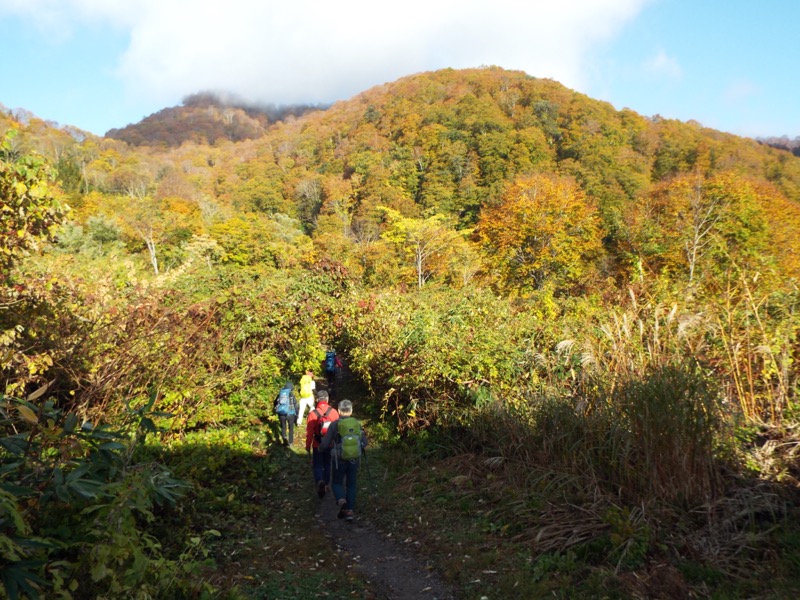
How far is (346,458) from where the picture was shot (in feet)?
20.0

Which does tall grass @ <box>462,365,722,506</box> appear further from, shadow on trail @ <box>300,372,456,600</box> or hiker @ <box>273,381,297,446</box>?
hiker @ <box>273,381,297,446</box>

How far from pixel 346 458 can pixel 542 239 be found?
23.6 m

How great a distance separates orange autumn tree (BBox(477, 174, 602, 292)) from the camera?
26828 mm

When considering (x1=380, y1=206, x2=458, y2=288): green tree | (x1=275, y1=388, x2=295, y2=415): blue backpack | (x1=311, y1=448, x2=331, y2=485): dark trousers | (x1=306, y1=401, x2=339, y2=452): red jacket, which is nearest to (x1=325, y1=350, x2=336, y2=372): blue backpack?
(x1=275, y1=388, x2=295, y2=415): blue backpack

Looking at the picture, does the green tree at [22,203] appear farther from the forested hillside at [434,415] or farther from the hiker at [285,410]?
the hiker at [285,410]

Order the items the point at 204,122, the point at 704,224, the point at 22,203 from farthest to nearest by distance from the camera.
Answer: the point at 204,122 < the point at 704,224 < the point at 22,203

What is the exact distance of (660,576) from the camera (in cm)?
388

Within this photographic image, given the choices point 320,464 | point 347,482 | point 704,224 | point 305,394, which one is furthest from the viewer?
point 704,224

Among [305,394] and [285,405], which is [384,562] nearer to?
[285,405]

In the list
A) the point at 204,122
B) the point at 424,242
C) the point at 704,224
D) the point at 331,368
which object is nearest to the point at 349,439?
the point at 331,368

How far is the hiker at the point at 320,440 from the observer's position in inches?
264

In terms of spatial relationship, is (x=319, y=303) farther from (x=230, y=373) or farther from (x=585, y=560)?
(x=585, y=560)

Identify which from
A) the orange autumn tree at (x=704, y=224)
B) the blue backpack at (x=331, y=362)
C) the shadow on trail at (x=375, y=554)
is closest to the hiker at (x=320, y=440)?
the shadow on trail at (x=375, y=554)

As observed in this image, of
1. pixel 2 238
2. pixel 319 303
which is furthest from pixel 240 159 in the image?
pixel 2 238
